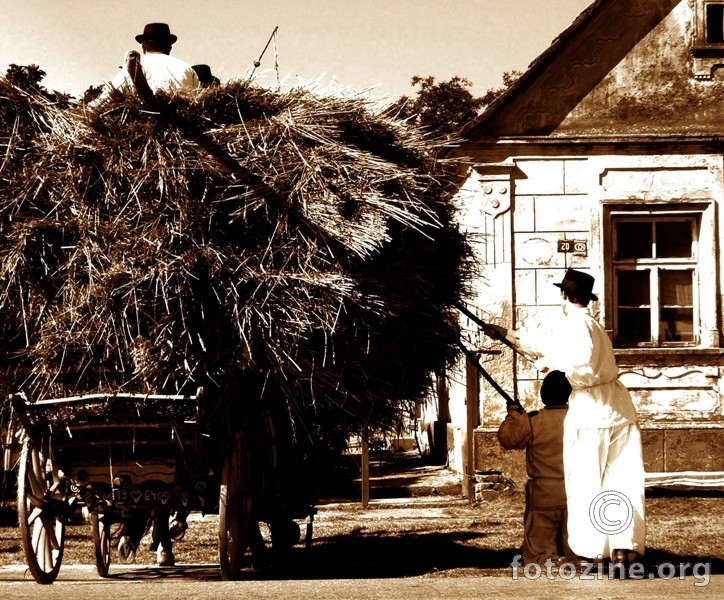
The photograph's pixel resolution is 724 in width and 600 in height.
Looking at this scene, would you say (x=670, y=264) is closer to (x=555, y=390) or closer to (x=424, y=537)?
(x=424, y=537)

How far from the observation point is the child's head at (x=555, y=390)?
23.4 ft

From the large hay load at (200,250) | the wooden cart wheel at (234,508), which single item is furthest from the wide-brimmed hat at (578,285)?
the wooden cart wheel at (234,508)

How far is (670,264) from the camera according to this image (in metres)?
A: 12.2

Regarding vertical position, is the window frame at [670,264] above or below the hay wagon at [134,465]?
above

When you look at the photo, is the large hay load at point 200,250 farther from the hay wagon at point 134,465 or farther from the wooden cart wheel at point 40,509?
the wooden cart wheel at point 40,509

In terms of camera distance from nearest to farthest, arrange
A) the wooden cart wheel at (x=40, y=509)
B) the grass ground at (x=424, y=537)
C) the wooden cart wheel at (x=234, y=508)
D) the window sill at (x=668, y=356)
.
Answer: the wooden cart wheel at (x=234, y=508), the wooden cart wheel at (x=40, y=509), the grass ground at (x=424, y=537), the window sill at (x=668, y=356)

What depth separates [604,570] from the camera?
602 cm

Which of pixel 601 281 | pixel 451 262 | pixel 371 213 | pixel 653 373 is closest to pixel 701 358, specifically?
pixel 653 373

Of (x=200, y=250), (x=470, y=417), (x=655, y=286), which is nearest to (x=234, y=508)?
(x=200, y=250)

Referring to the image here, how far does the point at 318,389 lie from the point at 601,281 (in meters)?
6.76

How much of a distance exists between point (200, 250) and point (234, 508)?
54.2 inches

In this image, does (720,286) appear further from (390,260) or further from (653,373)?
(390,260)

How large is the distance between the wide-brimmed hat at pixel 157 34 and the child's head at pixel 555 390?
3.44 m

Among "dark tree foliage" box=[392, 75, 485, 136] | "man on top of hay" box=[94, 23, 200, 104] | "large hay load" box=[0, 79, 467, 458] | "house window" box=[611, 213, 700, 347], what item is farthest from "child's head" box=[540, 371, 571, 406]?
"dark tree foliage" box=[392, 75, 485, 136]
